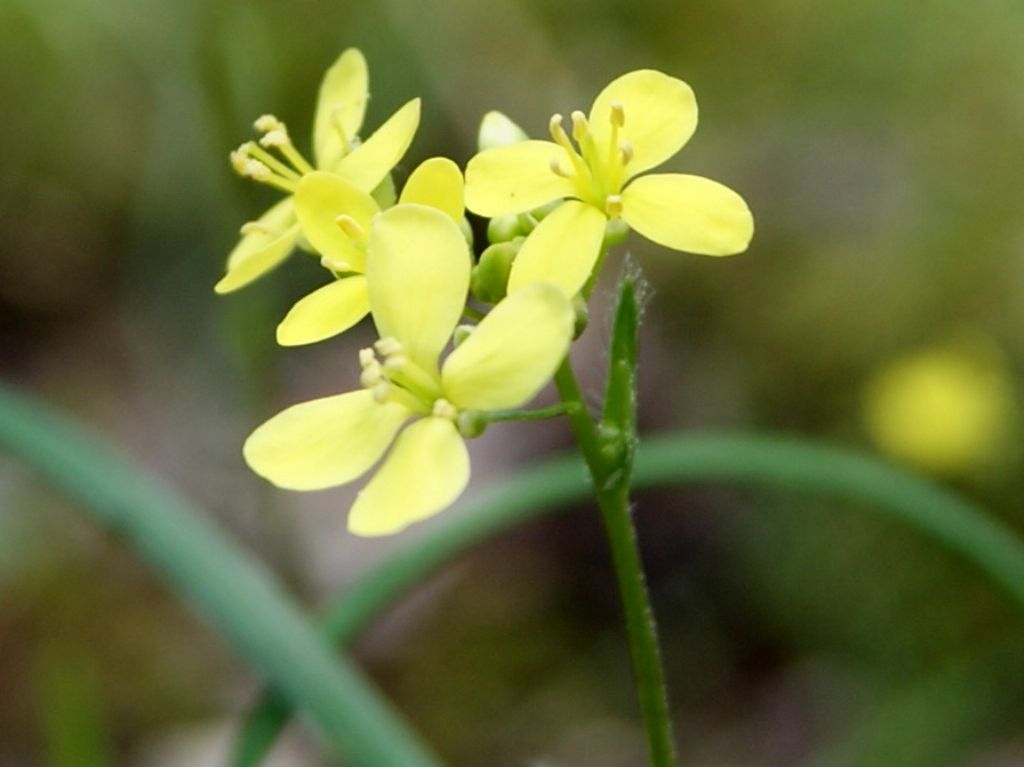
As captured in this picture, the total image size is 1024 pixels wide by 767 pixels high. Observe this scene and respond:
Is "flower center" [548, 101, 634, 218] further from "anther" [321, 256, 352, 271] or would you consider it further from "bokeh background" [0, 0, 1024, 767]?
"bokeh background" [0, 0, 1024, 767]

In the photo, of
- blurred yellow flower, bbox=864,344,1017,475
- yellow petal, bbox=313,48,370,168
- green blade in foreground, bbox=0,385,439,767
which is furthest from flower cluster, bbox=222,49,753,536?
blurred yellow flower, bbox=864,344,1017,475

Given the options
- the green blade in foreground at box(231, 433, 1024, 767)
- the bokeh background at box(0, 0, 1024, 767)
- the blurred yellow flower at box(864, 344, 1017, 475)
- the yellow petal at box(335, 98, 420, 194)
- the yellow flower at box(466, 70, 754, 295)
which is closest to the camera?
the yellow flower at box(466, 70, 754, 295)

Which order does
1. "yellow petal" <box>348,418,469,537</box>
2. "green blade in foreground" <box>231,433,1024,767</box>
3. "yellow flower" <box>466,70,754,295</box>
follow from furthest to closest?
Answer: "green blade in foreground" <box>231,433,1024,767</box> → "yellow flower" <box>466,70,754,295</box> → "yellow petal" <box>348,418,469,537</box>

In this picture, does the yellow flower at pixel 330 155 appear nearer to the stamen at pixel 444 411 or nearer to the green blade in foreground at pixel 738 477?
the stamen at pixel 444 411

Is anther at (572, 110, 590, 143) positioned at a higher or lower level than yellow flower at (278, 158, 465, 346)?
higher

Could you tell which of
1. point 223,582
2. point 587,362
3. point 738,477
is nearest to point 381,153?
point 223,582

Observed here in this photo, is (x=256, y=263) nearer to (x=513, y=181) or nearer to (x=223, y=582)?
(x=513, y=181)
